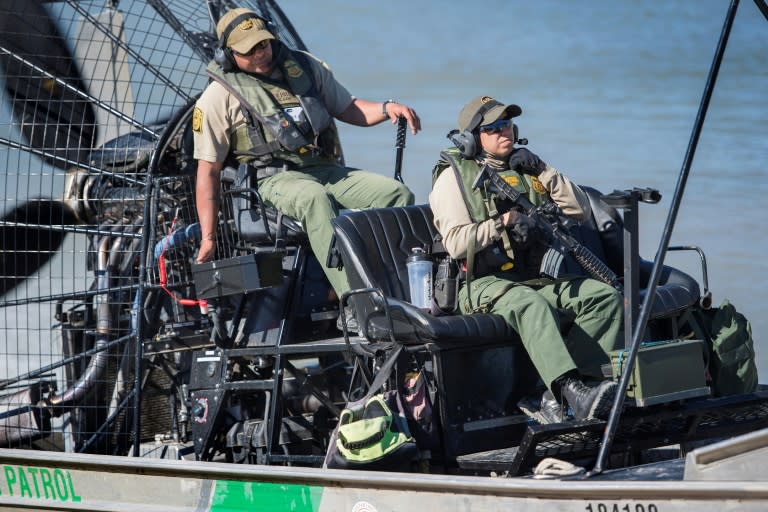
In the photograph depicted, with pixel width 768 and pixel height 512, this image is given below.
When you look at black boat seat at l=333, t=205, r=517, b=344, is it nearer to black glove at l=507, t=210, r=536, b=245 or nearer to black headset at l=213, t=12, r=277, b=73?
black glove at l=507, t=210, r=536, b=245

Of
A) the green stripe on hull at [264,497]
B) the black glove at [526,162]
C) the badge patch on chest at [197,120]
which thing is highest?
the badge patch on chest at [197,120]

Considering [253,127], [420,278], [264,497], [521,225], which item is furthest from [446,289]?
[253,127]

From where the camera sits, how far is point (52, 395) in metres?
7.92

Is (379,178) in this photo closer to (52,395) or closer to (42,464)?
(42,464)

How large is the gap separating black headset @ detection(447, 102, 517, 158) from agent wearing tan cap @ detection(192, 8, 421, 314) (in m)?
0.91

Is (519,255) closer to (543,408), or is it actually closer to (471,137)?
(471,137)

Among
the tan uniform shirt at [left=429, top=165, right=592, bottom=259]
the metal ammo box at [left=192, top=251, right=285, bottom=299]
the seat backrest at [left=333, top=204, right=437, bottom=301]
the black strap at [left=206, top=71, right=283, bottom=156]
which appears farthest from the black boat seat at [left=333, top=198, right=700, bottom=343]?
the black strap at [left=206, top=71, right=283, bottom=156]

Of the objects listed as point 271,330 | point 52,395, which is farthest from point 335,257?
point 52,395

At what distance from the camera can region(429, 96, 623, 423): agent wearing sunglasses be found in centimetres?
518

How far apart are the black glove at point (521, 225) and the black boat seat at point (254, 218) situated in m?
1.35

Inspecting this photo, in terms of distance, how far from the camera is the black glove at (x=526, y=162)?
5.59 meters

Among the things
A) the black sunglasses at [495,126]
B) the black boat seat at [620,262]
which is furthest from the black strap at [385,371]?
the black boat seat at [620,262]

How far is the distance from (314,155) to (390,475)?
262 centimetres

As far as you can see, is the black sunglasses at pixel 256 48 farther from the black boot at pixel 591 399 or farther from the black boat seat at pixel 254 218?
the black boot at pixel 591 399
